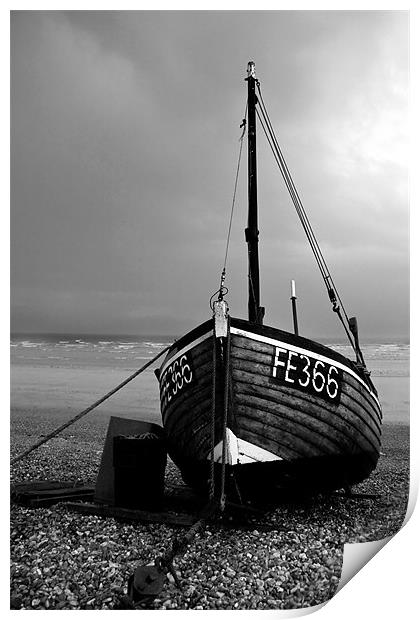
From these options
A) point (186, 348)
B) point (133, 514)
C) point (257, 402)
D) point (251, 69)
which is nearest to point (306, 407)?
point (257, 402)

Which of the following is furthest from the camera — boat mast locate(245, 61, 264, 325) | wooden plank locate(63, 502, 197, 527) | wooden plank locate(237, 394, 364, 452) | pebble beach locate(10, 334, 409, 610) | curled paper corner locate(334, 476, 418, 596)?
boat mast locate(245, 61, 264, 325)

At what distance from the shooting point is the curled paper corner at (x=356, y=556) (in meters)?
3.22

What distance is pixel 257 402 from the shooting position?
3682 millimetres

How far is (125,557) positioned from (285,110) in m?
2.89

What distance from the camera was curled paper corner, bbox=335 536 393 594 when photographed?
3.22m

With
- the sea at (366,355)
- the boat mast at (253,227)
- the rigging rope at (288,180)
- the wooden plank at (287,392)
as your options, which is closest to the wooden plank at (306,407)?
the wooden plank at (287,392)

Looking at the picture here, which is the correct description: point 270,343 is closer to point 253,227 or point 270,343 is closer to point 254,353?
point 254,353

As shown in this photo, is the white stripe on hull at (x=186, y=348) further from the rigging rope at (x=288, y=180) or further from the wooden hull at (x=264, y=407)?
the rigging rope at (x=288, y=180)

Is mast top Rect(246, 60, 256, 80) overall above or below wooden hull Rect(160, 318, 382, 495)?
above

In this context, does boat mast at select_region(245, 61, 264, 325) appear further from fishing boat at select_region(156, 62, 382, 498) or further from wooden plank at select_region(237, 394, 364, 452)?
wooden plank at select_region(237, 394, 364, 452)

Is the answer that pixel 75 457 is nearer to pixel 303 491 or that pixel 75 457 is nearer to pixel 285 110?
pixel 303 491

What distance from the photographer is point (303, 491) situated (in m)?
3.89

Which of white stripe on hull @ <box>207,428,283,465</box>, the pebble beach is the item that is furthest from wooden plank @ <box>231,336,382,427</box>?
the pebble beach
